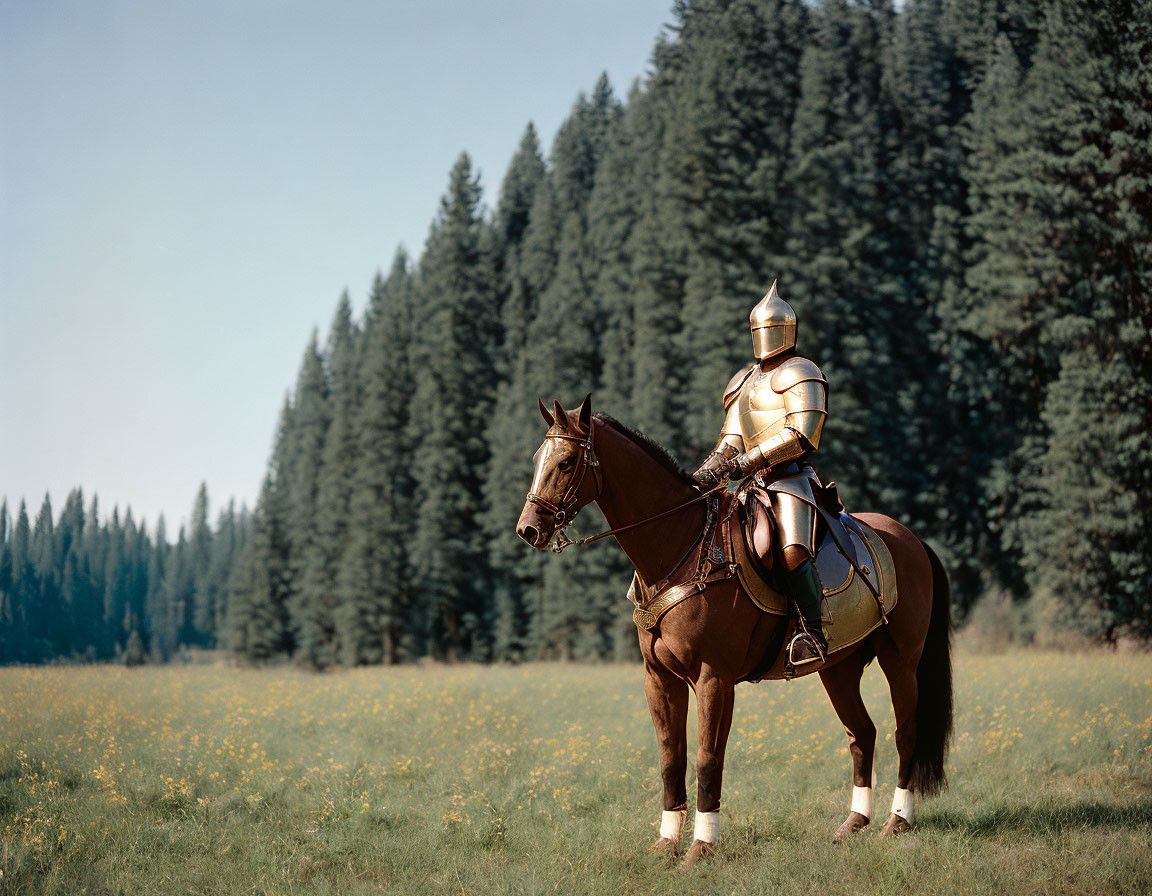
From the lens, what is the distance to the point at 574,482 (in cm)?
658

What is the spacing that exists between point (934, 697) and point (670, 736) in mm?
3257

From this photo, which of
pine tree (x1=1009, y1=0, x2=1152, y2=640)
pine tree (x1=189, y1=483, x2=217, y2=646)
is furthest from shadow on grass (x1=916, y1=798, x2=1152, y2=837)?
pine tree (x1=189, y1=483, x2=217, y2=646)

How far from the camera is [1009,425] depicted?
3688 cm

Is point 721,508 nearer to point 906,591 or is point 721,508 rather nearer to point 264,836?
point 906,591

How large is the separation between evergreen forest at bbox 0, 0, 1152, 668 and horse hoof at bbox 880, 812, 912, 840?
35.4 feet

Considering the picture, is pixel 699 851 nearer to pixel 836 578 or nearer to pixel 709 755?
pixel 709 755

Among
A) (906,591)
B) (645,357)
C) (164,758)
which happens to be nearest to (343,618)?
(645,357)

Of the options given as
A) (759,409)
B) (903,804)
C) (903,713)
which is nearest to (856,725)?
(903,713)

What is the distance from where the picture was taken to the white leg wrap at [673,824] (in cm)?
709

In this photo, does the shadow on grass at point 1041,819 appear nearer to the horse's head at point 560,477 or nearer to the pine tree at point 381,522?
the horse's head at point 560,477

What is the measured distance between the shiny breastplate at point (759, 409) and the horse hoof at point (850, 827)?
3567mm

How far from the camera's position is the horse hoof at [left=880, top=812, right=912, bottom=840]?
7.74 m

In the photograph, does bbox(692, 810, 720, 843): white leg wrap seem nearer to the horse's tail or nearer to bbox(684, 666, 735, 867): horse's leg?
bbox(684, 666, 735, 867): horse's leg

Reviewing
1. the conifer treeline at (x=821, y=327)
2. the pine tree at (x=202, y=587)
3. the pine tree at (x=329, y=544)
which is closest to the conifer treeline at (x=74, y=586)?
the conifer treeline at (x=821, y=327)
